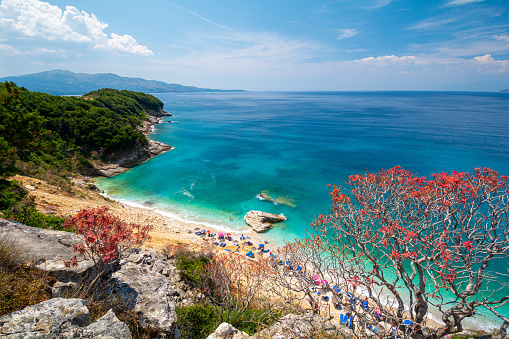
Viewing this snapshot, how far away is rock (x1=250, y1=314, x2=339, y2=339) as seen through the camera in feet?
26.5

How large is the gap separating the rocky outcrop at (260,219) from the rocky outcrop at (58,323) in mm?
21665

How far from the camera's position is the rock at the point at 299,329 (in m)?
8.09

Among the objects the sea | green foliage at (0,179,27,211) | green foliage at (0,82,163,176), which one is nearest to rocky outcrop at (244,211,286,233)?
the sea

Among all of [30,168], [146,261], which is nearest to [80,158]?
[30,168]

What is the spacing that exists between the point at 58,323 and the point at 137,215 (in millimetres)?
22025

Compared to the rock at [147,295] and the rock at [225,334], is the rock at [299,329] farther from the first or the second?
the rock at [147,295]

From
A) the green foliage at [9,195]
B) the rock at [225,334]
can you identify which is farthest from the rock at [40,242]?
the rock at [225,334]

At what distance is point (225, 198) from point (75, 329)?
2903 cm

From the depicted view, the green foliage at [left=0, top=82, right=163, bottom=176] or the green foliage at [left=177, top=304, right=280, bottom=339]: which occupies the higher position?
the green foliage at [left=0, top=82, right=163, bottom=176]

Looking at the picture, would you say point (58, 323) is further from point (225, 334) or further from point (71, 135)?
point (71, 135)

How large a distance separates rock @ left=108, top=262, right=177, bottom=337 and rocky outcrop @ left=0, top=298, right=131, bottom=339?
2.21 meters

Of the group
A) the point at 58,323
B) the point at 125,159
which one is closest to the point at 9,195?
the point at 58,323

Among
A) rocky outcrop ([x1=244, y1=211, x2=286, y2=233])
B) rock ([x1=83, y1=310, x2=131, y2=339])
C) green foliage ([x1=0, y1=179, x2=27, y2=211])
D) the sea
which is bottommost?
rocky outcrop ([x1=244, y1=211, x2=286, y2=233])

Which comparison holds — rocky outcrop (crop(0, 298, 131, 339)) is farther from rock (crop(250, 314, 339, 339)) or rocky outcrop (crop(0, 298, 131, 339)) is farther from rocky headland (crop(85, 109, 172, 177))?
rocky headland (crop(85, 109, 172, 177))
